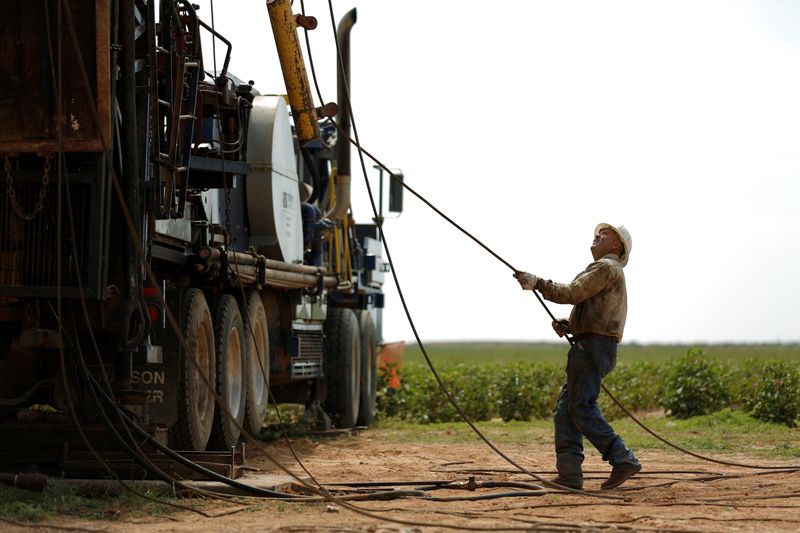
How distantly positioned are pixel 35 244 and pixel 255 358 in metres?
5.20

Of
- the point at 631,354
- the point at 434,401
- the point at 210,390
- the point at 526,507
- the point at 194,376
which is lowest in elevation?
the point at 526,507

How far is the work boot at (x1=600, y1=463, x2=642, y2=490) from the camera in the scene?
32.7 feet

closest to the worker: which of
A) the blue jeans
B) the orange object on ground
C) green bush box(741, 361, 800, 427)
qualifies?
the blue jeans

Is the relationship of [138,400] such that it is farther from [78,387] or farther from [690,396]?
[690,396]

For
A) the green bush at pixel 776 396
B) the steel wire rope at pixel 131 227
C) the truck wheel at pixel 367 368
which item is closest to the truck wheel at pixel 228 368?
the steel wire rope at pixel 131 227

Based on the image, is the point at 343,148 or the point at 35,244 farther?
the point at 343,148

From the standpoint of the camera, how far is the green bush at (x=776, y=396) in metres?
18.6

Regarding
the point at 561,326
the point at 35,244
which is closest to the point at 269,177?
the point at 561,326

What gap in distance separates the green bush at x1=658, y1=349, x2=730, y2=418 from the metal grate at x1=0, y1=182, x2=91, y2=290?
42.6ft

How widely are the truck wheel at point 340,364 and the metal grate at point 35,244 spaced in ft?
28.6

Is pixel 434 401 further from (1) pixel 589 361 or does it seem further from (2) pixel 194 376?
(1) pixel 589 361

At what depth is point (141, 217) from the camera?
9.39 m

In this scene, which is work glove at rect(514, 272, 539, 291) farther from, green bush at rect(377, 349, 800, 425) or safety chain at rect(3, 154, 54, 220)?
green bush at rect(377, 349, 800, 425)

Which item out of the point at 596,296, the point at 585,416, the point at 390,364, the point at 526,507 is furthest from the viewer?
the point at 390,364
